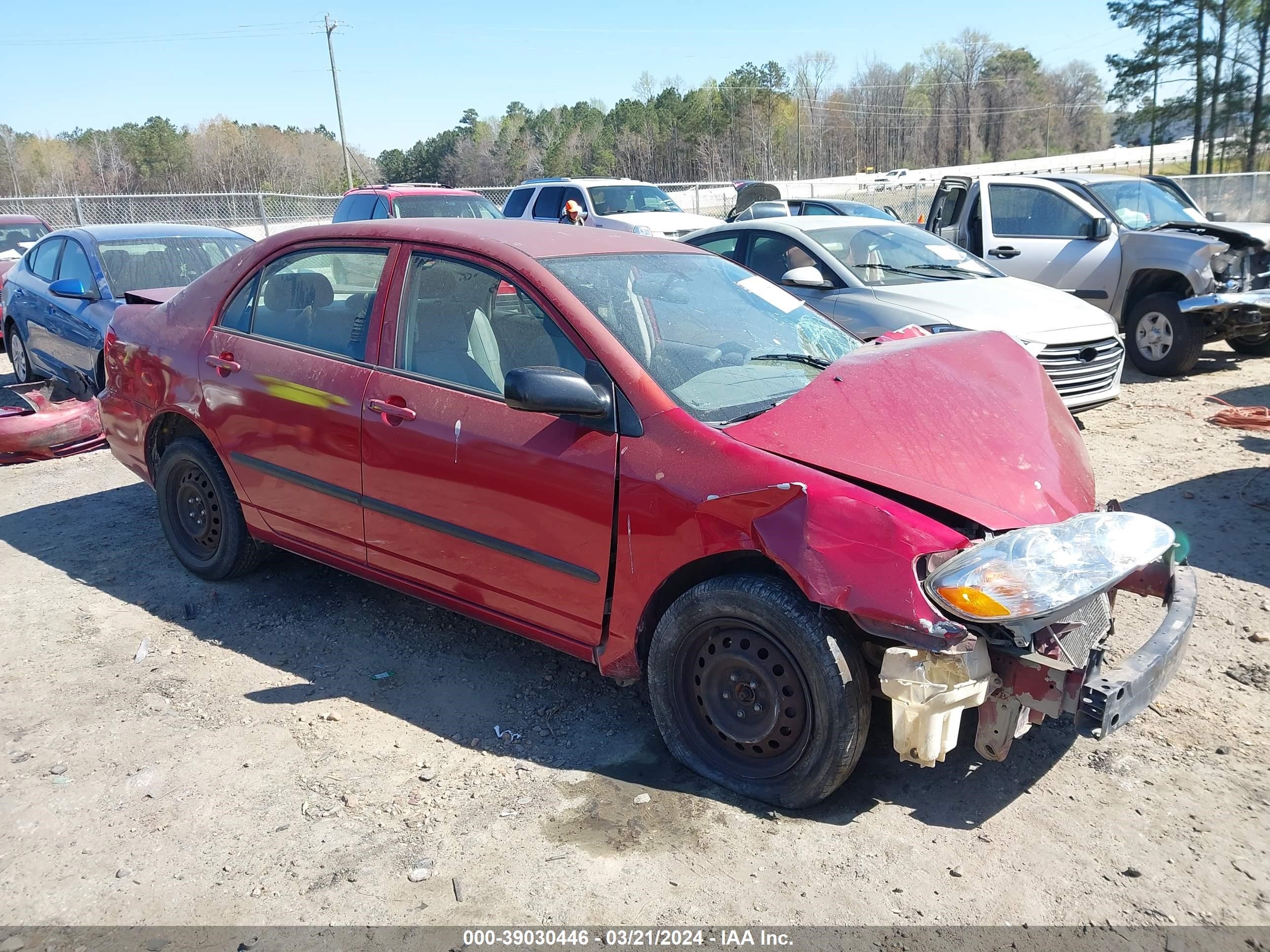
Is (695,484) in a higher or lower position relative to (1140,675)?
higher

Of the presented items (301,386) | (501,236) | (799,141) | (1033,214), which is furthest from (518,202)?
(799,141)

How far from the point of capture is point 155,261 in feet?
26.7

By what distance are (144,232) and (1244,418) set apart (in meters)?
9.51

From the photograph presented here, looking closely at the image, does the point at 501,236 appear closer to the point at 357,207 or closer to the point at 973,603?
the point at 973,603

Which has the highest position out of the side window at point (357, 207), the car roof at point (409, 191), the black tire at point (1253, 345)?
the car roof at point (409, 191)

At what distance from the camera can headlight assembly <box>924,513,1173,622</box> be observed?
257 cm

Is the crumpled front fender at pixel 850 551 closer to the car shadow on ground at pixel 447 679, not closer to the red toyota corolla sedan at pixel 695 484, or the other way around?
the red toyota corolla sedan at pixel 695 484

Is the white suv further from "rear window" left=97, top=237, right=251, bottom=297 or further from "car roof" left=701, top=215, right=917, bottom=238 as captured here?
"rear window" left=97, top=237, right=251, bottom=297

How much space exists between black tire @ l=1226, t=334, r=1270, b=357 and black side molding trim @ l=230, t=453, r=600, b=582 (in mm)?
9874

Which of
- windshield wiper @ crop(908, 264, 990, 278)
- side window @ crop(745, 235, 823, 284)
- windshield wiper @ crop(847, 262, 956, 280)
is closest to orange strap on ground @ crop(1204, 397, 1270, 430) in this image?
windshield wiper @ crop(908, 264, 990, 278)

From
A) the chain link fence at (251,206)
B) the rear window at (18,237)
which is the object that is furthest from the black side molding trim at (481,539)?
the chain link fence at (251,206)

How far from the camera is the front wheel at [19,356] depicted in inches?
369

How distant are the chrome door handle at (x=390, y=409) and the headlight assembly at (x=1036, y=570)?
6.75ft

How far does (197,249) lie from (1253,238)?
1015 centimetres
